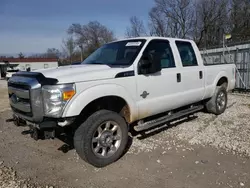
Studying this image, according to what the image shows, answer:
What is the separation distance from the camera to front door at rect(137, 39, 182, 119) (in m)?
3.93

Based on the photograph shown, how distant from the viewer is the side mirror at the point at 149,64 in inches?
151

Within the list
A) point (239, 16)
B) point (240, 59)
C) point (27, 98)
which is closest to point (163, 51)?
point (27, 98)

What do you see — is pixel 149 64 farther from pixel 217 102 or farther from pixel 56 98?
pixel 217 102

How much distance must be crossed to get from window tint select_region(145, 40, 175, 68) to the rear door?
0.31 m

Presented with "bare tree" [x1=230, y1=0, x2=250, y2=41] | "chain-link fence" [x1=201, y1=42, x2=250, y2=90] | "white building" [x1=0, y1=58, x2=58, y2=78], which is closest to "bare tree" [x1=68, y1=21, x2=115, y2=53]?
"white building" [x1=0, y1=58, x2=58, y2=78]

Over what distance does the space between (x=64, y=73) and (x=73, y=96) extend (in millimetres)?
443

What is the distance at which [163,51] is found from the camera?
4547 millimetres

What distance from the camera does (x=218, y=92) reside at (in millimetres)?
6023

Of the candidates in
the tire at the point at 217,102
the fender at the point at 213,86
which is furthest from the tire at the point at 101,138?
the tire at the point at 217,102

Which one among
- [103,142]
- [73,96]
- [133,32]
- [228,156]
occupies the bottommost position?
[228,156]

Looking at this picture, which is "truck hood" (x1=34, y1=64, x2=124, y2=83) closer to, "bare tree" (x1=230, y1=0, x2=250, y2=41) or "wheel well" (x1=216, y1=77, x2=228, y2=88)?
"wheel well" (x1=216, y1=77, x2=228, y2=88)

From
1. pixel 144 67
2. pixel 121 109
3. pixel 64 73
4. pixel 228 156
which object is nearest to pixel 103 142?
pixel 121 109

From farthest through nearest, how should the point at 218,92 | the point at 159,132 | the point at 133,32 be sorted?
the point at 133,32
the point at 218,92
the point at 159,132

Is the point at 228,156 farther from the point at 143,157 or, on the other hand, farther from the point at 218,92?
the point at 218,92
